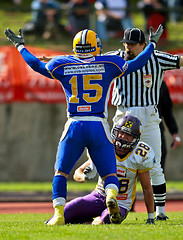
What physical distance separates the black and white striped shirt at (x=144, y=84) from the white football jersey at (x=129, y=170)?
1.23 m

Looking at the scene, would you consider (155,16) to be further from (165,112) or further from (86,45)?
(86,45)

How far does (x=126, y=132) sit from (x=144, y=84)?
1.58 meters

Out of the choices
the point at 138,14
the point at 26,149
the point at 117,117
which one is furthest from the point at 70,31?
the point at 117,117

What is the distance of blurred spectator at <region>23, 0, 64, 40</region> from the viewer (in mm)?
17750

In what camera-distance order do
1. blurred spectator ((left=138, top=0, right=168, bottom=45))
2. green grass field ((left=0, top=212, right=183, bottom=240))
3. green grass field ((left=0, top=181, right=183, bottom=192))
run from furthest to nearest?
blurred spectator ((left=138, top=0, right=168, bottom=45)), green grass field ((left=0, top=181, right=183, bottom=192)), green grass field ((left=0, top=212, right=183, bottom=240))

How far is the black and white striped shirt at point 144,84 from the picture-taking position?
8234mm

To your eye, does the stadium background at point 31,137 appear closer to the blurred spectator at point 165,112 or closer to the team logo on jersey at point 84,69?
the blurred spectator at point 165,112

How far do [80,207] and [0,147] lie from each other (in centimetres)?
1007

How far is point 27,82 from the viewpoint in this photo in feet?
53.7

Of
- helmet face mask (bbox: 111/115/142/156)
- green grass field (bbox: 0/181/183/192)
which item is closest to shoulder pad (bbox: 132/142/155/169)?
helmet face mask (bbox: 111/115/142/156)

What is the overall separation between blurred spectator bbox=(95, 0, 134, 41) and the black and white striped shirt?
30.7 feet

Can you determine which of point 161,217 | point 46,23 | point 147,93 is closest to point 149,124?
point 147,93

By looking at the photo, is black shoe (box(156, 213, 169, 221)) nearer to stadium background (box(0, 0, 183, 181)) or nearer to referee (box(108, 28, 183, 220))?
referee (box(108, 28, 183, 220))

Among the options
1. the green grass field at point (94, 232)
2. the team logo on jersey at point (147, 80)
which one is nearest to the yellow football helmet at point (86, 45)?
the team logo on jersey at point (147, 80)
